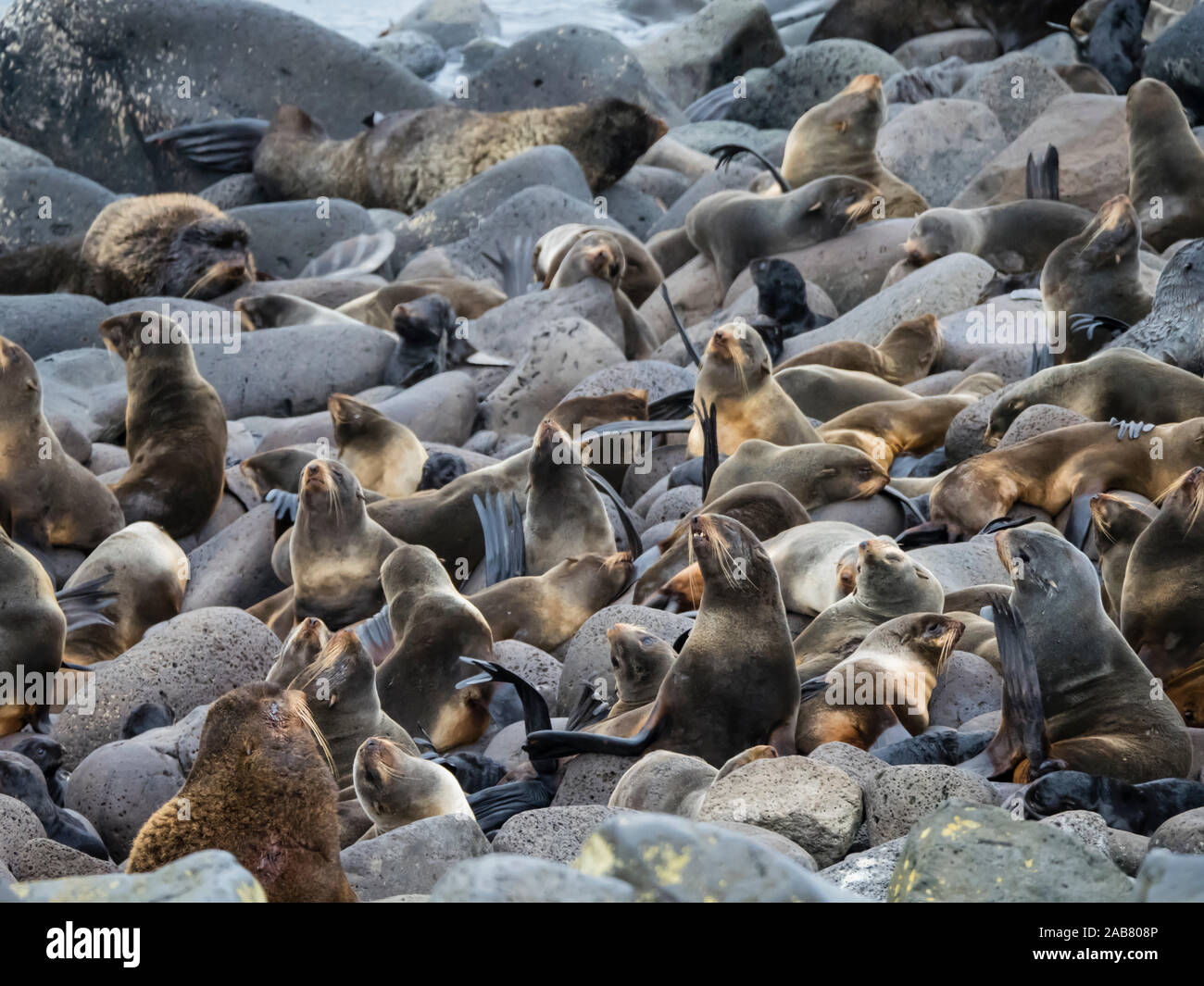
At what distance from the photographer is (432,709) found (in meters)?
5.91

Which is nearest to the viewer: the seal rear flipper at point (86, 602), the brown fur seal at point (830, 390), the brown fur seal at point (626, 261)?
the seal rear flipper at point (86, 602)

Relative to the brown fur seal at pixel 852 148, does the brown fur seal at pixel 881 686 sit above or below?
below

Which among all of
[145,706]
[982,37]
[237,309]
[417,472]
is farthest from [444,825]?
[982,37]

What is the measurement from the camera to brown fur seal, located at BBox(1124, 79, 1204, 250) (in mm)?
10766

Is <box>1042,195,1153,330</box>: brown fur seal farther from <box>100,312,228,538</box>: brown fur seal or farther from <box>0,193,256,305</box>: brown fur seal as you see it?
<box>0,193,256,305</box>: brown fur seal

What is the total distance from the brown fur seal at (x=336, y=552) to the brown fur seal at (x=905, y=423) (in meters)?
2.53

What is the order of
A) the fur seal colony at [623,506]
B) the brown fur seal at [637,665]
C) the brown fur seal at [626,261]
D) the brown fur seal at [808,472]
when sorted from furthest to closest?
the brown fur seal at [626,261], the brown fur seal at [808,472], the brown fur seal at [637,665], the fur seal colony at [623,506]

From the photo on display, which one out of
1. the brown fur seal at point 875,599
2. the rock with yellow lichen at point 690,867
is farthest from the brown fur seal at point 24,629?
the rock with yellow lichen at point 690,867

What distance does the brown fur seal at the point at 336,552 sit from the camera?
7203mm

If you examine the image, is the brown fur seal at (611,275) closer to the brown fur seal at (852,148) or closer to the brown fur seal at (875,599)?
the brown fur seal at (852,148)

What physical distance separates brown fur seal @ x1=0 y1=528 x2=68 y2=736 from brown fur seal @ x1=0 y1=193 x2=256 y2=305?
22.3 feet

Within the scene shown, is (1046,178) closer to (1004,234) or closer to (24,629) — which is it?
(1004,234)
